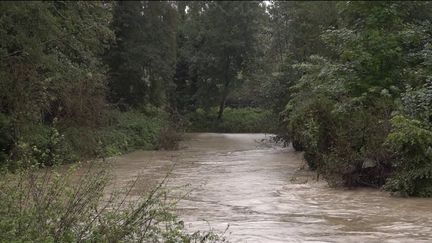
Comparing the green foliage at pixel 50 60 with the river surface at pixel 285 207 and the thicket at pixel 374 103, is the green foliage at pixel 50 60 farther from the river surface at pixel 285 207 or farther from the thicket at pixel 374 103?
the thicket at pixel 374 103

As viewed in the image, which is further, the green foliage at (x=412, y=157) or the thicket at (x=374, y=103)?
the thicket at (x=374, y=103)

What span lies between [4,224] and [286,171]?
40.6 ft

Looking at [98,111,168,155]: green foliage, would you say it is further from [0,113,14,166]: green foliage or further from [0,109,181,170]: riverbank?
[0,113,14,166]: green foliage

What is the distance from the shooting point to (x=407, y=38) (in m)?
15.2

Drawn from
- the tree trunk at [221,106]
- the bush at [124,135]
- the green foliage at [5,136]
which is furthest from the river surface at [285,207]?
the tree trunk at [221,106]

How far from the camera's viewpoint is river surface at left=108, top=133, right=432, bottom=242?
26.8ft

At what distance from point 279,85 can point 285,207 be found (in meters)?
15.4

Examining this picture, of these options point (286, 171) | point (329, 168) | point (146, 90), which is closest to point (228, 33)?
point (146, 90)

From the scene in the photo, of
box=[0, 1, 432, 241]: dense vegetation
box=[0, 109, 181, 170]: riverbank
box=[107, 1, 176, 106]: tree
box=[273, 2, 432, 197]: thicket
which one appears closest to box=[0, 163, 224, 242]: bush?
box=[0, 1, 432, 241]: dense vegetation

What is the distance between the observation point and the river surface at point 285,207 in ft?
26.8

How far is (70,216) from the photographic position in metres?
6.21

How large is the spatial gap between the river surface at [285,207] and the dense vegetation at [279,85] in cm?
97

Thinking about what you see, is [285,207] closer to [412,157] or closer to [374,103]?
[412,157]

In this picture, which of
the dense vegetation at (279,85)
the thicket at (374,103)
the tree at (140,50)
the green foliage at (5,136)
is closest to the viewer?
the thicket at (374,103)
